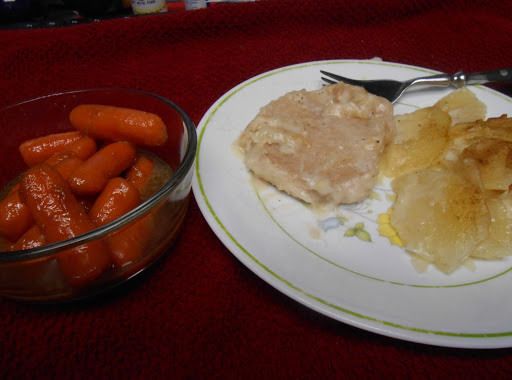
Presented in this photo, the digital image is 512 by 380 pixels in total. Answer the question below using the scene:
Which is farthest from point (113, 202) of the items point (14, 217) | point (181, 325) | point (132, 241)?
point (181, 325)

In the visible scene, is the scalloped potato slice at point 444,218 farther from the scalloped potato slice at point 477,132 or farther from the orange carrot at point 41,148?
the orange carrot at point 41,148

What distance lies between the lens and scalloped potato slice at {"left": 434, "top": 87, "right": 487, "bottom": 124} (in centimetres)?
163

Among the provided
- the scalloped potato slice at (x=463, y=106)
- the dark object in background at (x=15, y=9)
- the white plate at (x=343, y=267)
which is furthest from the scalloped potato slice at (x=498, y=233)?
the dark object in background at (x=15, y=9)

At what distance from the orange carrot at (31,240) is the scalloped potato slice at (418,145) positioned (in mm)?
1190

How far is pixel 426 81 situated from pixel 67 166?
5.32 ft

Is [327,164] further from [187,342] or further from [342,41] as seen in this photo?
[342,41]

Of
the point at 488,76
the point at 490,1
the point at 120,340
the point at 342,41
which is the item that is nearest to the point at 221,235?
the point at 120,340

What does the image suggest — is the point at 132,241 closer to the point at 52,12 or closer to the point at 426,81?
the point at 426,81

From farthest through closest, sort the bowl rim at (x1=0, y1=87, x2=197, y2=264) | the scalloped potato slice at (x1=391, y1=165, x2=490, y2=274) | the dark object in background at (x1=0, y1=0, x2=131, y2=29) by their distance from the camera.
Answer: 1. the dark object in background at (x1=0, y1=0, x2=131, y2=29)
2. the scalloped potato slice at (x1=391, y1=165, x2=490, y2=274)
3. the bowl rim at (x1=0, y1=87, x2=197, y2=264)

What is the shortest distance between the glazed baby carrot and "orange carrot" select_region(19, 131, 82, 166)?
0.08 metres

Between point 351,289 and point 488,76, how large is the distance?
4.77 feet

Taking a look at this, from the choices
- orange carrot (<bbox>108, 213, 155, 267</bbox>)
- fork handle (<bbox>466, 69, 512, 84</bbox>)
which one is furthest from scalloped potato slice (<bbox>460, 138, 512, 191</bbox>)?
orange carrot (<bbox>108, 213, 155, 267</bbox>)

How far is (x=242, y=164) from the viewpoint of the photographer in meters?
1.43

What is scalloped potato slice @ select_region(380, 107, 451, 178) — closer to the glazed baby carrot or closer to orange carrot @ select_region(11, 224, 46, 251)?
the glazed baby carrot
